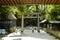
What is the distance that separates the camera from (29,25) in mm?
65125

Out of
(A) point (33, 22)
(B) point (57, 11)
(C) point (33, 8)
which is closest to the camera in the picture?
(B) point (57, 11)

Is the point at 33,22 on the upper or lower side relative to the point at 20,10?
lower

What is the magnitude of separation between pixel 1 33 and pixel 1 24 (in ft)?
12.8

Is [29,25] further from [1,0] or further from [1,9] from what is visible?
[1,0]

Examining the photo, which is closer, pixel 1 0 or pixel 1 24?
pixel 1 0

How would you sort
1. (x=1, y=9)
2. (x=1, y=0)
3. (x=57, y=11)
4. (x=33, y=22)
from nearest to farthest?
(x=1, y=0)
(x=57, y=11)
(x=1, y=9)
(x=33, y=22)

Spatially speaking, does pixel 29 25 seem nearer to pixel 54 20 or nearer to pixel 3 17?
pixel 3 17

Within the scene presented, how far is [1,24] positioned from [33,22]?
33.9 m

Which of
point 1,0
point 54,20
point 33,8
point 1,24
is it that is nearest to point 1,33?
point 1,24

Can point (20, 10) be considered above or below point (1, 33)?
above

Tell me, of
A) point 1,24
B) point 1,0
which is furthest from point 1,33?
point 1,0

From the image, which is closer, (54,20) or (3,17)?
(54,20)

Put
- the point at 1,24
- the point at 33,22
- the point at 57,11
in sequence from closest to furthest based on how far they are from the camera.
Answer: the point at 57,11 < the point at 1,24 < the point at 33,22

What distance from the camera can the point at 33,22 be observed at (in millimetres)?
64875
